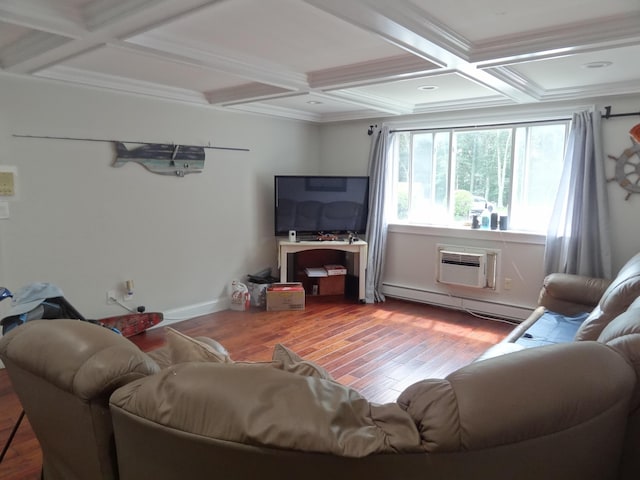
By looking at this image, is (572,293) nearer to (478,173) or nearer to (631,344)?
(478,173)

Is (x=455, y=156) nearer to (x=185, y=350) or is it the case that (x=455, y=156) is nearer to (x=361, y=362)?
(x=361, y=362)

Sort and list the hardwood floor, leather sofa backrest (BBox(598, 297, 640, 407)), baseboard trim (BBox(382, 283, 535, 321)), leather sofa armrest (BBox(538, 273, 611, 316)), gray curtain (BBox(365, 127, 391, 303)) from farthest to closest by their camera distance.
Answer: gray curtain (BBox(365, 127, 391, 303)), baseboard trim (BBox(382, 283, 535, 321)), leather sofa armrest (BBox(538, 273, 611, 316)), the hardwood floor, leather sofa backrest (BBox(598, 297, 640, 407))

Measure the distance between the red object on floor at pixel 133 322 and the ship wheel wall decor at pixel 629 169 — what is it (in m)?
4.29

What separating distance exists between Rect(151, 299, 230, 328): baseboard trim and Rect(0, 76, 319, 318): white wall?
0.01 m

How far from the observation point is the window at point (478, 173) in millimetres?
4574

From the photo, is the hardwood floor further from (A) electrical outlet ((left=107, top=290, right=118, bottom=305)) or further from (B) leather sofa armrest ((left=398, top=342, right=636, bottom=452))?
(B) leather sofa armrest ((left=398, top=342, right=636, bottom=452))

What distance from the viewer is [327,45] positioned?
9.31ft

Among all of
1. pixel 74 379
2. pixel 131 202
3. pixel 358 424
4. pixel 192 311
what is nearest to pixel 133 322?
pixel 192 311

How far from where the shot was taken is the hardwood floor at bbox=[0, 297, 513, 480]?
10.8 feet

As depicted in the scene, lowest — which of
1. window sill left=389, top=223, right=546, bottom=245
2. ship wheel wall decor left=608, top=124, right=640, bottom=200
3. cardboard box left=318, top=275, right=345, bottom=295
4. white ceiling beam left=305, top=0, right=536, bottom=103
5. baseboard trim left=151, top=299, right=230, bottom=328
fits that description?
baseboard trim left=151, top=299, right=230, bottom=328

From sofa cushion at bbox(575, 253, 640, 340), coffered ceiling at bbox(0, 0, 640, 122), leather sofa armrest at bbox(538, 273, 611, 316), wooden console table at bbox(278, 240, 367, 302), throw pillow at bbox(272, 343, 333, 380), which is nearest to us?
throw pillow at bbox(272, 343, 333, 380)

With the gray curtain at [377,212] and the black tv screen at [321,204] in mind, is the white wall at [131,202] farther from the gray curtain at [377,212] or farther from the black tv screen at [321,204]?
the gray curtain at [377,212]

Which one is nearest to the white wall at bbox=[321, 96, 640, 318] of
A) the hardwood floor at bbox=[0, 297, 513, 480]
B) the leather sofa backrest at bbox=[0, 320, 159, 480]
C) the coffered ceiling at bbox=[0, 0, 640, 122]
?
the hardwood floor at bbox=[0, 297, 513, 480]

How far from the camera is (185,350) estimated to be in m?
1.51
